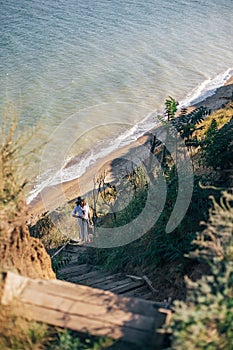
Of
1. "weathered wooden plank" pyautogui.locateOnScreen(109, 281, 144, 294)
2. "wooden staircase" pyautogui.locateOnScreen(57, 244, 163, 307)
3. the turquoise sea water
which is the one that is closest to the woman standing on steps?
"wooden staircase" pyautogui.locateOnScreen(57, 244, 163, 307)

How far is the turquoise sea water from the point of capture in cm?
2307

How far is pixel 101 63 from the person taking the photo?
30.5 m

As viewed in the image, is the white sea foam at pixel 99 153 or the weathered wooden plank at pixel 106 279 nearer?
the weathered wooden plank at pixel 106 279

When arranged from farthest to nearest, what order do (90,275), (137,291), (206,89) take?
1. (206,89)
2. (90,275)
3. (137,291)

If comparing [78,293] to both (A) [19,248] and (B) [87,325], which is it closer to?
(B) [87,325]

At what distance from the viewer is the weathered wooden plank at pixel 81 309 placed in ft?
15.7

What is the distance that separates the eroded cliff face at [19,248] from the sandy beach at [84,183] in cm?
954

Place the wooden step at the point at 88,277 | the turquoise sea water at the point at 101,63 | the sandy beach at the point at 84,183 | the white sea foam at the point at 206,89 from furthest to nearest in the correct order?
the white sea foam at the point at 206,89 → the turquoise sea water at the point at 101,63 → the sandy beach at the point at 84,183 → the wooden step at the point at 88,277

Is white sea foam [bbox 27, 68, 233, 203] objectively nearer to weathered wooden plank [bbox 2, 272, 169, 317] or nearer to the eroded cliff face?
the eroded cliff face

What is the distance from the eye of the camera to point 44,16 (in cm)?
3794

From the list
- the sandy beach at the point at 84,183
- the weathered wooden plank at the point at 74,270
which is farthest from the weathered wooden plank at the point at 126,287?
the sandy beach at the point at 84,183

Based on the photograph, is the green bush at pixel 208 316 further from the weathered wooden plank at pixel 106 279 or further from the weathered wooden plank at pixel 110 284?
the weathered wooden plank at pixel 106 279

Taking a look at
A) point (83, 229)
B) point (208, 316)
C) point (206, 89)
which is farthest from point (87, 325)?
point (206, 89)

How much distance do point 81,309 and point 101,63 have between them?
88.8 ft
